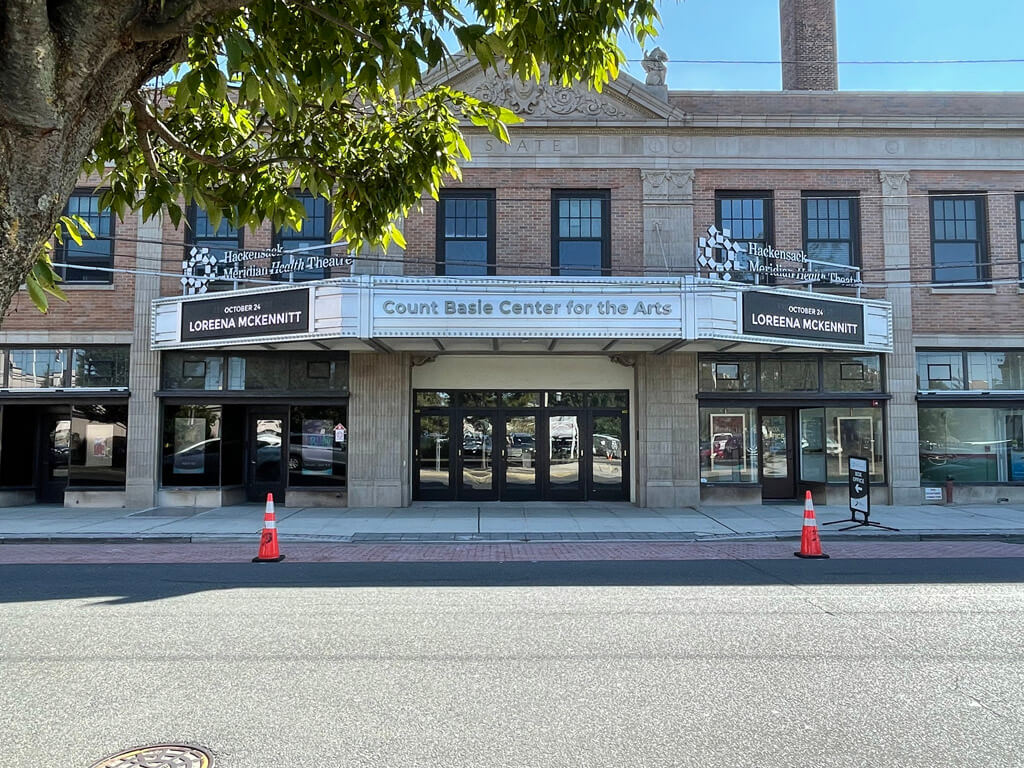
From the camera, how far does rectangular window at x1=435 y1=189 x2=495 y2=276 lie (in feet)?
54.3

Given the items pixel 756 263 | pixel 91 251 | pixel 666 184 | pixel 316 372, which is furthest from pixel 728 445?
pixel 91 251

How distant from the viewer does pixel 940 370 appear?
56.1ft

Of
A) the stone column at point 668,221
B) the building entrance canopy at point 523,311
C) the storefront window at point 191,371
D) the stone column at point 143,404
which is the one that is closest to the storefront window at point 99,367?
the stone column at point 143,404

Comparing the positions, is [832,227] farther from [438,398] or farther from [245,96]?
[245,96]

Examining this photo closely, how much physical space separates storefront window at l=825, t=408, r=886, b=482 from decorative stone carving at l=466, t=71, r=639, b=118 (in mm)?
8204

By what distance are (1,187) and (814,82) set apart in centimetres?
2055

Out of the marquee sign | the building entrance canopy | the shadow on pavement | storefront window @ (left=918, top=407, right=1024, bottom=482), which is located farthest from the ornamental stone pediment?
the shadow on pavement

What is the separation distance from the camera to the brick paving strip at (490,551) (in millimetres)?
10867

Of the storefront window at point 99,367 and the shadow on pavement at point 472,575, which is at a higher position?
the storefront window at point 99,367

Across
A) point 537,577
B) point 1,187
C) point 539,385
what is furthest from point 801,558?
point 1,187

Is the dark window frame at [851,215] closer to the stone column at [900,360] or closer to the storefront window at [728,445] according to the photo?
the stone column at [900,360]

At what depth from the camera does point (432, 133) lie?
610 centimetres

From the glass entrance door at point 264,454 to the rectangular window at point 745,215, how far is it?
35.7 ft

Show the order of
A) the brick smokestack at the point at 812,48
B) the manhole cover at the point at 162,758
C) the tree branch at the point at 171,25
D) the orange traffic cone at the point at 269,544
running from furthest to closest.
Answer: the brick smokestack at the point at 812,48 < the orange traffic cone at the point at 269,544 < the manhole cover at the point at 162,758 < the tree branch at the point at 171,25
